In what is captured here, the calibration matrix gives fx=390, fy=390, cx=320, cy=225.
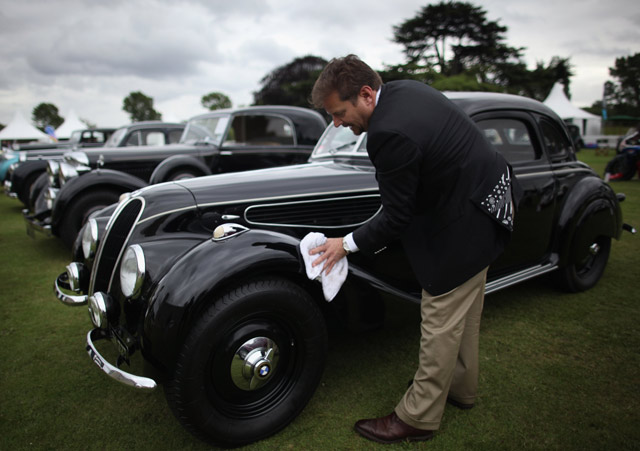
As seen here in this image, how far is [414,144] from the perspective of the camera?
4.86 ft

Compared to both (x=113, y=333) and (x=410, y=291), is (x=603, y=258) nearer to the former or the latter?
(x=410, y=291)

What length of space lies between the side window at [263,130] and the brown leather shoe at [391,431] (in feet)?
15.5

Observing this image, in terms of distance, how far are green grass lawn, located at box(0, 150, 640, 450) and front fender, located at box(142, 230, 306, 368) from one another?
64 centimetres

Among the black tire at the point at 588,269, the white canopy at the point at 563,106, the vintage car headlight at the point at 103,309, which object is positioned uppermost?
the white canopy at the point at 563,106

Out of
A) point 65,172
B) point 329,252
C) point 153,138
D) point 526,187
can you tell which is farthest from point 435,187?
point 153,138

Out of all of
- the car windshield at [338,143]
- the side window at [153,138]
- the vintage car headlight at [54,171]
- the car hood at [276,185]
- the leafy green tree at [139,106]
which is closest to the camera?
the car hood at [276,185]

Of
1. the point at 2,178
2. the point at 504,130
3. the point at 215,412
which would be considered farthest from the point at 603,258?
→ the point at 2,178

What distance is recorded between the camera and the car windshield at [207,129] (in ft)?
20.1

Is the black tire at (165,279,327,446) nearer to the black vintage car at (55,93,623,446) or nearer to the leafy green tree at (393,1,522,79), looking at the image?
the black vintage car at (55,93,623,446)

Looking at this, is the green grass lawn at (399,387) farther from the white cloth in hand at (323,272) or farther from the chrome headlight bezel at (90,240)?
the chrome headlight bezel at (90,240)

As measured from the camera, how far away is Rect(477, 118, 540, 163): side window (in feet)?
10.0

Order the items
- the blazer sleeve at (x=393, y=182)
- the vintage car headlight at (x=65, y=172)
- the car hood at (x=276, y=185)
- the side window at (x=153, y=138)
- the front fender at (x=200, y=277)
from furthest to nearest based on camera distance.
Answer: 1. the side window at (x=153, y=138)
2. the vintage car headlight at (x=65, y=172)
3. the car hood at (x=276, y=185)
4. the front fender at (x=200, y=277)
5. the blazer sleeve at (x=393, y=182)

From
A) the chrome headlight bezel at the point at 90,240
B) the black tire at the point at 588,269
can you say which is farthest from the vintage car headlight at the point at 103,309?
the black tire at the point at 588,269

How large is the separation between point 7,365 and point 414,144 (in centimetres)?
286
